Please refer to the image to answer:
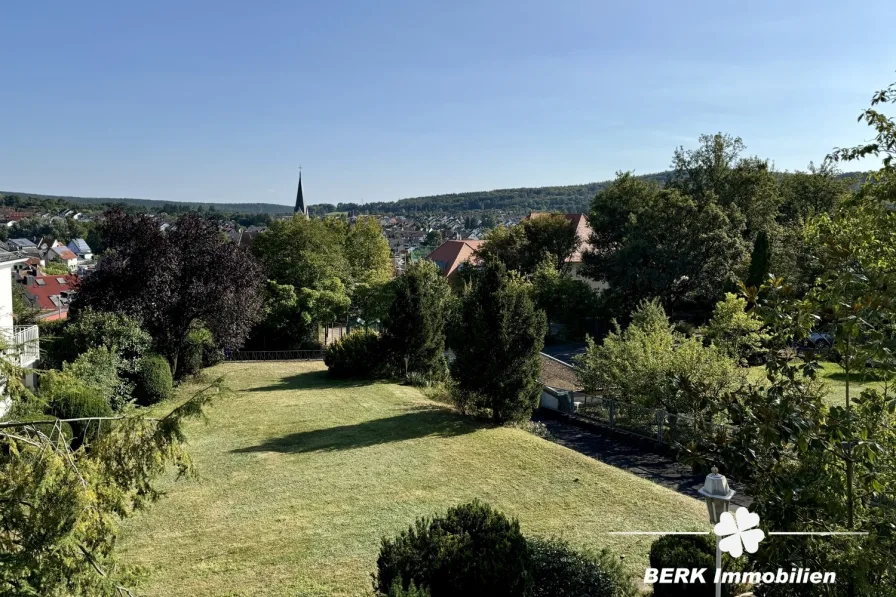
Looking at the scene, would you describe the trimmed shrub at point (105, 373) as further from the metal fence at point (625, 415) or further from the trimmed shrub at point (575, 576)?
the metal fence at point (625, 415)

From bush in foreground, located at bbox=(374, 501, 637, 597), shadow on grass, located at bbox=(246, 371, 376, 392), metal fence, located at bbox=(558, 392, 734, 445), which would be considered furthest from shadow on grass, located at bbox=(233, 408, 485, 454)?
bush in foreground, located at bbox=(374, 501, 637, 597)

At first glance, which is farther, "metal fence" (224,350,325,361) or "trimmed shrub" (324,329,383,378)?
"metal fence" (224,350,325,361)

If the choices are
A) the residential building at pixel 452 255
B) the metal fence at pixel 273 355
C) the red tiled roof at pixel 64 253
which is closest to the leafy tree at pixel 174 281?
the metal fence at pixel 273 355

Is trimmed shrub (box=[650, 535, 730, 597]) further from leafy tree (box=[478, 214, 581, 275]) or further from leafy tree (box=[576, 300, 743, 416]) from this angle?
leafy tree (box=[478, 214, 581, 275])

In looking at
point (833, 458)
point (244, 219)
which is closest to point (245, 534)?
point (833, 458)

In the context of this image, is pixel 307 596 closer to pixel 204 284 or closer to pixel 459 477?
pixel 459 477

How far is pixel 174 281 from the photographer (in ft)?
61.5

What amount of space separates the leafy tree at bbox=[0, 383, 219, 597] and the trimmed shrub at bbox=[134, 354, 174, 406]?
14096 millimetres

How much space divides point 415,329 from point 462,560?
52.0 ft

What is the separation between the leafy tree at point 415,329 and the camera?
21.3 metres

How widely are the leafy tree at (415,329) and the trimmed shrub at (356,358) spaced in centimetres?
92

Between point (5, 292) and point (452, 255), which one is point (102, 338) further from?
point (452, 255)

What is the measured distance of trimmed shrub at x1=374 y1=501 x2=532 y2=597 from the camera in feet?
18.4

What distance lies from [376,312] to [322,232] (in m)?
8.45
